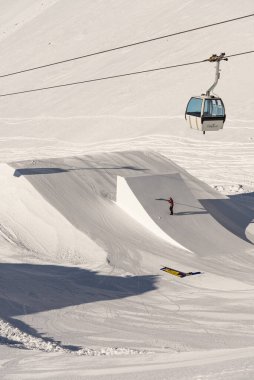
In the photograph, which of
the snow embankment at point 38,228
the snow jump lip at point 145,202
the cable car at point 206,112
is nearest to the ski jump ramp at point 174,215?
the snow jump lip at point 145,202

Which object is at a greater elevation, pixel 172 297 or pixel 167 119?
pixel 167 119

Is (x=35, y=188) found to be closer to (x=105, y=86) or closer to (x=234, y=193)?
(x=234, y=193)

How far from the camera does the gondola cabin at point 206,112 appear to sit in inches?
881

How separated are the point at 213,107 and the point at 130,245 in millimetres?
4755

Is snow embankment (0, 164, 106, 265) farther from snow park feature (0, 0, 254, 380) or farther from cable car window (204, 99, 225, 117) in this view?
cable car window (204, 99, 225, 117)

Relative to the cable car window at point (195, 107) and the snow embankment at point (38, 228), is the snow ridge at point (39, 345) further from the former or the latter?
the cable car window at point (195, 107)

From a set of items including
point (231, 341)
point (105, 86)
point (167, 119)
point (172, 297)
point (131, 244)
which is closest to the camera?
point (231, 341)

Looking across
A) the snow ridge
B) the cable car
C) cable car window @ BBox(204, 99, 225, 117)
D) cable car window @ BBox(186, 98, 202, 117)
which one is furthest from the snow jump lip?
the snow ridge

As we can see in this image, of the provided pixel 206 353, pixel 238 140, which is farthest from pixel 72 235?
pixel 238 140

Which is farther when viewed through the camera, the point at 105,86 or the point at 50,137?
the point at 105,86

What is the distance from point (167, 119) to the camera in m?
47.8

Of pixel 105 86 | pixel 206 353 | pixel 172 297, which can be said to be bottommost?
pixel 172 297

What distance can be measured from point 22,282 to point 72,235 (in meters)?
3.89

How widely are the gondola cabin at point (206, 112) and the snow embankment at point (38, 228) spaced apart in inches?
192
